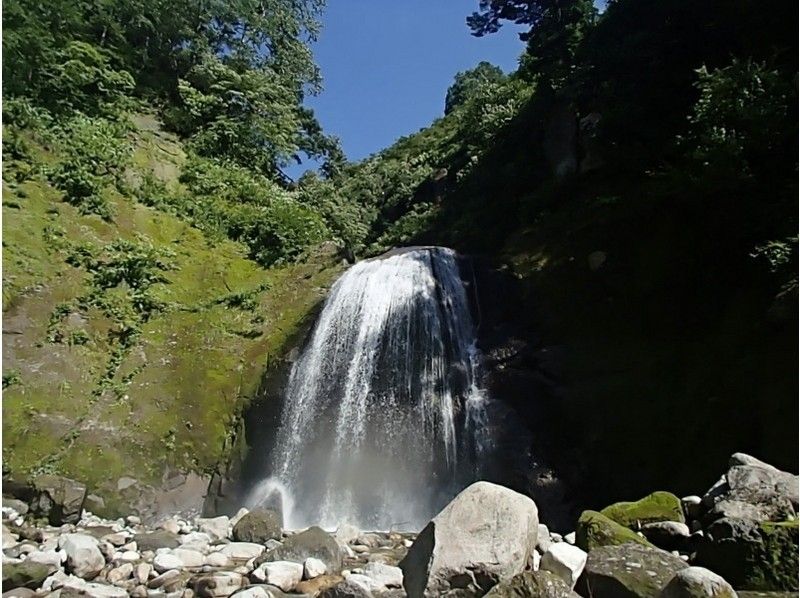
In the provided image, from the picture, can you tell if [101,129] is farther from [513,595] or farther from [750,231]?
[513,595]

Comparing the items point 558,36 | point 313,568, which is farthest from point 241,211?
point 313,568

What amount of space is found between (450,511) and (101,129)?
1553 centimetres

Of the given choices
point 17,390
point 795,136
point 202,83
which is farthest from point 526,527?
point 202,83

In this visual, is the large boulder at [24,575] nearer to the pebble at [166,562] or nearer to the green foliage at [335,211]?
the pebble at [166,562]

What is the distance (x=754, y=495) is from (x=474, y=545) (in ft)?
9.69

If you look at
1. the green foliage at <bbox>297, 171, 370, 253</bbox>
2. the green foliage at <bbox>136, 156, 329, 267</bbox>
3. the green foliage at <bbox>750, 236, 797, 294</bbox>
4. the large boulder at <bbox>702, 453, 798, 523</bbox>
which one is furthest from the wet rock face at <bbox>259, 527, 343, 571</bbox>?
the green foliage at <bbox>297, 171, 370, 253</bbox>

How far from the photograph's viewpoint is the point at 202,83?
21.0 meters

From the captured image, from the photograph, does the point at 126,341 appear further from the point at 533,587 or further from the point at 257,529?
the point at 533,587

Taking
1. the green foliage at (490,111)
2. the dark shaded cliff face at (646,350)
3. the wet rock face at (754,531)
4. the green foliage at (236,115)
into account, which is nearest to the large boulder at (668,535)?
the wet rock face at (754,531)

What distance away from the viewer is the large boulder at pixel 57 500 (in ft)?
28.0

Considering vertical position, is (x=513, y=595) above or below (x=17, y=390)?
below

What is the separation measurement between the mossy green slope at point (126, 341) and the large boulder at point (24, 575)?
3416 millimetres

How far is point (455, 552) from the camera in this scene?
4.71m

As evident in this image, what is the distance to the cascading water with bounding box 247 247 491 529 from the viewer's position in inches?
404
